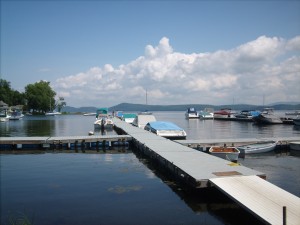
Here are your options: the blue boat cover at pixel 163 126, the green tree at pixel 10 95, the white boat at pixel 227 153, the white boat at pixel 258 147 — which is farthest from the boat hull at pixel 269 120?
the green tree at pixel 10 95

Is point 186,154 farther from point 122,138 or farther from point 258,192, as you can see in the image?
point 122,138

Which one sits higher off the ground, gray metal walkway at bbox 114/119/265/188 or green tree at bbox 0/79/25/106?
green tree at bbox 0/79/25/106

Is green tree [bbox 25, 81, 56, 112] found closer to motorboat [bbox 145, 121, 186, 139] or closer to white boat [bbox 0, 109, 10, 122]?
white boat [bbox 0, 109, 10, 122]

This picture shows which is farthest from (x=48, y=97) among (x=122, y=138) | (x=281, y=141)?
(x=281, y=141)

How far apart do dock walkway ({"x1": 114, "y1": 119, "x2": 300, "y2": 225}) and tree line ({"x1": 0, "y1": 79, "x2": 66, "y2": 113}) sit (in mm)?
129594

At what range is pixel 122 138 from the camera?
31750mm

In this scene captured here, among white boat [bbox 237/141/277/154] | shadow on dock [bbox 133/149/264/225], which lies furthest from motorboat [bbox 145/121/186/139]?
shadow on dock [bbox 133/149/264/225]

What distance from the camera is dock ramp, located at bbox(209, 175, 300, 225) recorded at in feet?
29.2

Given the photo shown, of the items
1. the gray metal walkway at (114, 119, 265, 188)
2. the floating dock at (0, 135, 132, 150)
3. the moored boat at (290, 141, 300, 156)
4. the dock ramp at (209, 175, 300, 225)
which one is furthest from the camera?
the floating dock at (0, 135, 132, 150)

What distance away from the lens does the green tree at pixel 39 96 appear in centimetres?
13625

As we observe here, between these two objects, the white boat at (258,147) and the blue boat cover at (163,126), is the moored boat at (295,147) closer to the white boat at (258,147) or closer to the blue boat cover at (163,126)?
the white boat at (258,147)

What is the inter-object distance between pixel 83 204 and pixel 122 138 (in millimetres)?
18901

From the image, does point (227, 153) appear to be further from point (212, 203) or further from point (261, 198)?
point (261, 198)

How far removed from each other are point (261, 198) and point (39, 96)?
137471 mm
